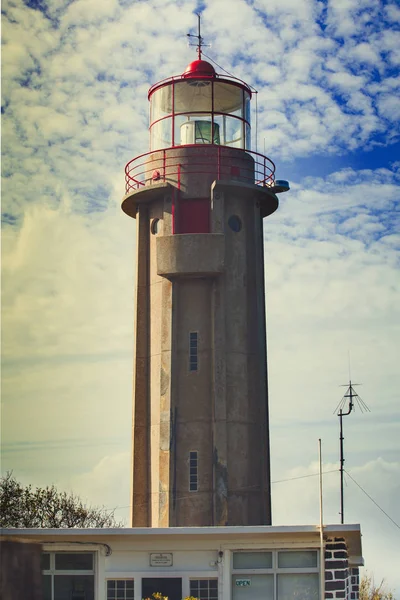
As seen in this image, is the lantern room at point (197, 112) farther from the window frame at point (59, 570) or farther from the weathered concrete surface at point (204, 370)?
the window frame at point (59, 570)

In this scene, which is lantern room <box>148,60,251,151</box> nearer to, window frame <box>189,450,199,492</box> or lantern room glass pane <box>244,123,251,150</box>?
lantern room glass pane <box>244,123,251,150</box>

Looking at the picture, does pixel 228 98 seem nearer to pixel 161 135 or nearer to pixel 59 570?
pixel 161 135

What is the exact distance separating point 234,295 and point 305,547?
13.2m

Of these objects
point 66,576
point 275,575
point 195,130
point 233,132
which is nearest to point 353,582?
point 275,575

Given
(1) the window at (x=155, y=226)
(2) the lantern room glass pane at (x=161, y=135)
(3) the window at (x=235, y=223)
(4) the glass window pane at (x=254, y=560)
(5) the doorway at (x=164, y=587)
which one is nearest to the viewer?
(4) the glass window pane at (x=254, y=560)

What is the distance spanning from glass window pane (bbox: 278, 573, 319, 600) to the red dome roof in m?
20.1

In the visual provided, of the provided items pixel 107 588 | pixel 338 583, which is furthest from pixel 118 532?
pixel 338 583

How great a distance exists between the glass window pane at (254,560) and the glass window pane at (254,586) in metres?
0.23

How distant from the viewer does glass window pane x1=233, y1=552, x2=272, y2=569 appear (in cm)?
2448

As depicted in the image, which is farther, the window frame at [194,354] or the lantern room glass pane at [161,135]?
the lantern room glass pane at [161,135]

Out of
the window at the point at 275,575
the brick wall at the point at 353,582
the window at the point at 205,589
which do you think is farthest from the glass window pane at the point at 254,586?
the brick wall at the point at 353,582

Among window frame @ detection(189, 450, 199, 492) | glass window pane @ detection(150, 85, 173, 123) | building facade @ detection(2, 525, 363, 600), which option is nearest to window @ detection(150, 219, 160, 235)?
glass window pane @ detection(150, 85, 173, 123)

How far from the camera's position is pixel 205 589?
80.7 ft

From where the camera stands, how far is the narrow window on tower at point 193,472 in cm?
3431
